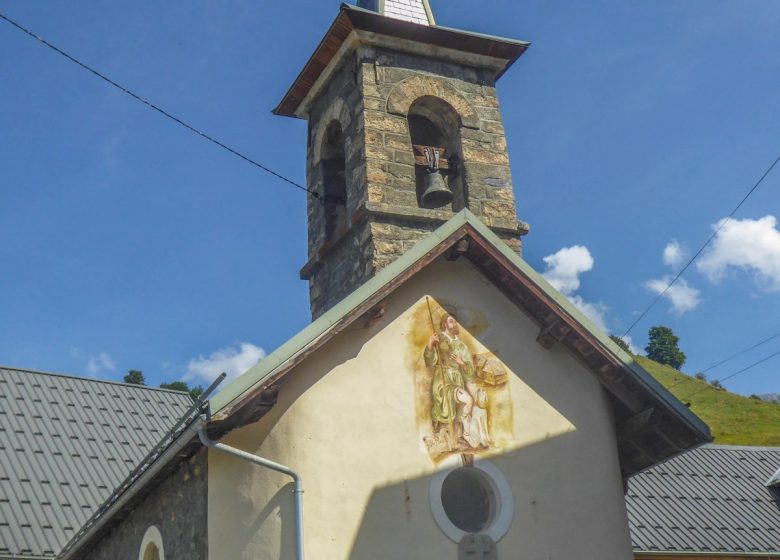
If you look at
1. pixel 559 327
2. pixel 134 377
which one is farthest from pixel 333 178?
pixel 134 377

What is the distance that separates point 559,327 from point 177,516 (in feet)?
14.5

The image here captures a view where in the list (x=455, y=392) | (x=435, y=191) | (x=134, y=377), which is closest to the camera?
(x=455, y=392)

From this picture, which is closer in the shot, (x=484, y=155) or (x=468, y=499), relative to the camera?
(x=468, y=499)

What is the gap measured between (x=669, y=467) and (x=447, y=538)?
10.6m

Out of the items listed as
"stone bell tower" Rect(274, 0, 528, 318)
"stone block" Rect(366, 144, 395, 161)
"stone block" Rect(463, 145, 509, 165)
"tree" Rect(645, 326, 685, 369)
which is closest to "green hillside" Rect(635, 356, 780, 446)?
"tree" Rect(645, 326, 685, 369)

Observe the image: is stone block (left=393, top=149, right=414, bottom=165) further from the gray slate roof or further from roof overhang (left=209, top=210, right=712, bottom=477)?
the gray slate roof

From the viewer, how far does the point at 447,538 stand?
9.66m

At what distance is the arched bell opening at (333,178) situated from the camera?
14.8m

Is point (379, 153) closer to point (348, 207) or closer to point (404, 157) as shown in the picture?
point (404, 157)

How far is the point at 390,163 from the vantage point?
13641 millimetres

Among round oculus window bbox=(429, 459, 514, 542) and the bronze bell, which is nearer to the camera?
round oculus window bbox=(429, 459, 514, 542)

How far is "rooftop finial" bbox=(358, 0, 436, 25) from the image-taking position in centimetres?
1505

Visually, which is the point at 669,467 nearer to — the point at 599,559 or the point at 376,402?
the point at 599,559

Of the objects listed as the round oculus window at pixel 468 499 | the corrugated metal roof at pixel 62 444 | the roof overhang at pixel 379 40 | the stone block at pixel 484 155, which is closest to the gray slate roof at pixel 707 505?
the stone block at pixel 484 155
